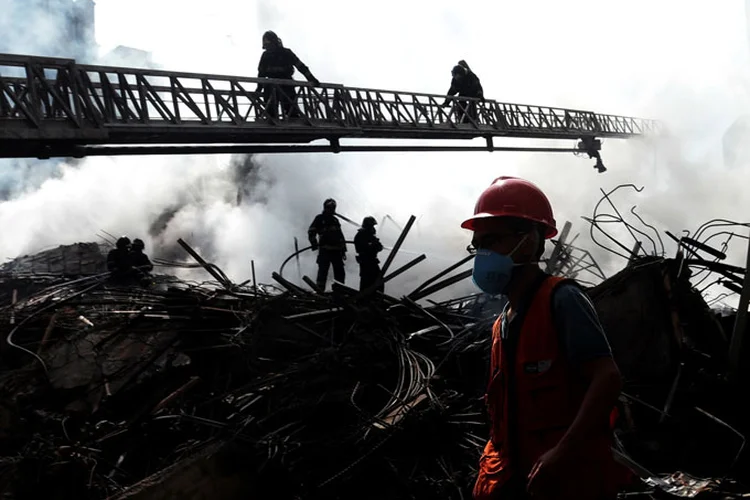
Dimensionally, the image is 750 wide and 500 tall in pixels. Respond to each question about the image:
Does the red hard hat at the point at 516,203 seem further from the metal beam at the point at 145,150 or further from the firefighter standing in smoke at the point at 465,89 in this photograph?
the firefighter standing in smoke at the point at 465,89

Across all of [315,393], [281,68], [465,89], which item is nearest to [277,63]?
[281,68]

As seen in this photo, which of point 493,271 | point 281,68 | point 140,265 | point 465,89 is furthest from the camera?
point 465,89

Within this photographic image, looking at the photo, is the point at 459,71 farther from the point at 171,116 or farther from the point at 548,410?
the point at 548,410

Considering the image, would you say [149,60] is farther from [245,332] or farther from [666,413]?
[666,413]

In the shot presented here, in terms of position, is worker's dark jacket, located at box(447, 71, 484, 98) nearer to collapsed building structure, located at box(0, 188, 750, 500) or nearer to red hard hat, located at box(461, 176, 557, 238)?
collapsed building structure, located at box(0, 188, 750, 500)

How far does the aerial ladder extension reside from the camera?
24.8 feet

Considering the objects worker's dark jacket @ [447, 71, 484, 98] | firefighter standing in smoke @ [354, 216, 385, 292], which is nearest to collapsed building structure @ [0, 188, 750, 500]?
firefighter standing in smoke @ [354, 216, 385, 292]

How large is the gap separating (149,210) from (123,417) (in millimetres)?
19875

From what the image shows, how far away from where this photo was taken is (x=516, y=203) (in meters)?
2.35

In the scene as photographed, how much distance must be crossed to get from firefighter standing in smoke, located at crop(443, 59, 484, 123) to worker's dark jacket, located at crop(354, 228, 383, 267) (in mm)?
4964

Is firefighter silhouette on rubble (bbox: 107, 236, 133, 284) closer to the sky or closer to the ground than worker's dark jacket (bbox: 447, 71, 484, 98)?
closer to the ground

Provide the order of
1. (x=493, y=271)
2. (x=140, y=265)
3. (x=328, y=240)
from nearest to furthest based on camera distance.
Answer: (x=493, y=271) < (x=328, y=240) < (x=140, y=265)

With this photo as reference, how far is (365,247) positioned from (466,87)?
6.01m

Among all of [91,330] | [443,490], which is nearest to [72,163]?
[91,330]
